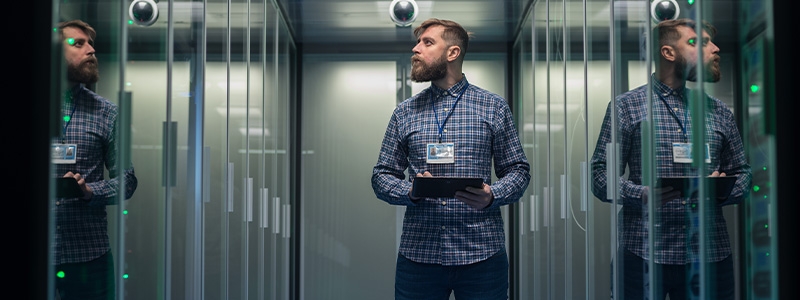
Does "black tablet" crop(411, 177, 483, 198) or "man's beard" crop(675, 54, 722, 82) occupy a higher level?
"man's beard" crop(675, 54, 722, 82)

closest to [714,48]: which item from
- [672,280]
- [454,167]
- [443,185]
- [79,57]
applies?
[672,280]

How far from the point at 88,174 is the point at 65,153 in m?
0.09

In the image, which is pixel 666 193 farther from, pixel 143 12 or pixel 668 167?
pixel 143 12

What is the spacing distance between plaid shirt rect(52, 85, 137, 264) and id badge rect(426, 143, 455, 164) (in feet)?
3.58

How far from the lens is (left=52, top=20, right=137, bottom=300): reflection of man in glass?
1746 millimetres

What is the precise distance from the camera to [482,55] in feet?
19.7

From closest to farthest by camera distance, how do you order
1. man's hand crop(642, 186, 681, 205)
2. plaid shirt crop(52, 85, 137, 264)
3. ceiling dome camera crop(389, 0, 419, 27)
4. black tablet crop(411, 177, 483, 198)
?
plaid shirt crop(52, 85, 137, 264) → man's hand crop(642, 186, 681, 205) → black tablet crop(411, 177, 483, 198) → ceiling dome camera crop(389, 0, 419, 27)

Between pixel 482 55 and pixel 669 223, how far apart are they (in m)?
3.91

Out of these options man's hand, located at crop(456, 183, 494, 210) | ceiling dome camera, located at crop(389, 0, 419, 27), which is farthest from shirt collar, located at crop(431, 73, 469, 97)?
ceiling dome camera, located at crop(389, 0, 419, 27)

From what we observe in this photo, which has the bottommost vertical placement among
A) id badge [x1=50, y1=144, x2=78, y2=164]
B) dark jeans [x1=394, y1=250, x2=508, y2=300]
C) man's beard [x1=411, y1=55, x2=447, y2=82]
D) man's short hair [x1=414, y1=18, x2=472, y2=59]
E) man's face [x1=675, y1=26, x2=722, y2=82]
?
dark jeans [x1=394, y1=250, x2=508, y2=300]

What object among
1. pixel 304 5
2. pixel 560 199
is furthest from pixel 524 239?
pixel 304 5

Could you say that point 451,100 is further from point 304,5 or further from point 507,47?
point 507,47

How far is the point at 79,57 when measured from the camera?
1786 millimetres

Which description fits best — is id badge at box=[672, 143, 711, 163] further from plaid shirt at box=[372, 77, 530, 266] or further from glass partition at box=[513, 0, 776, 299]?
plaid shirt at box=[372, 77, 530, 266]
